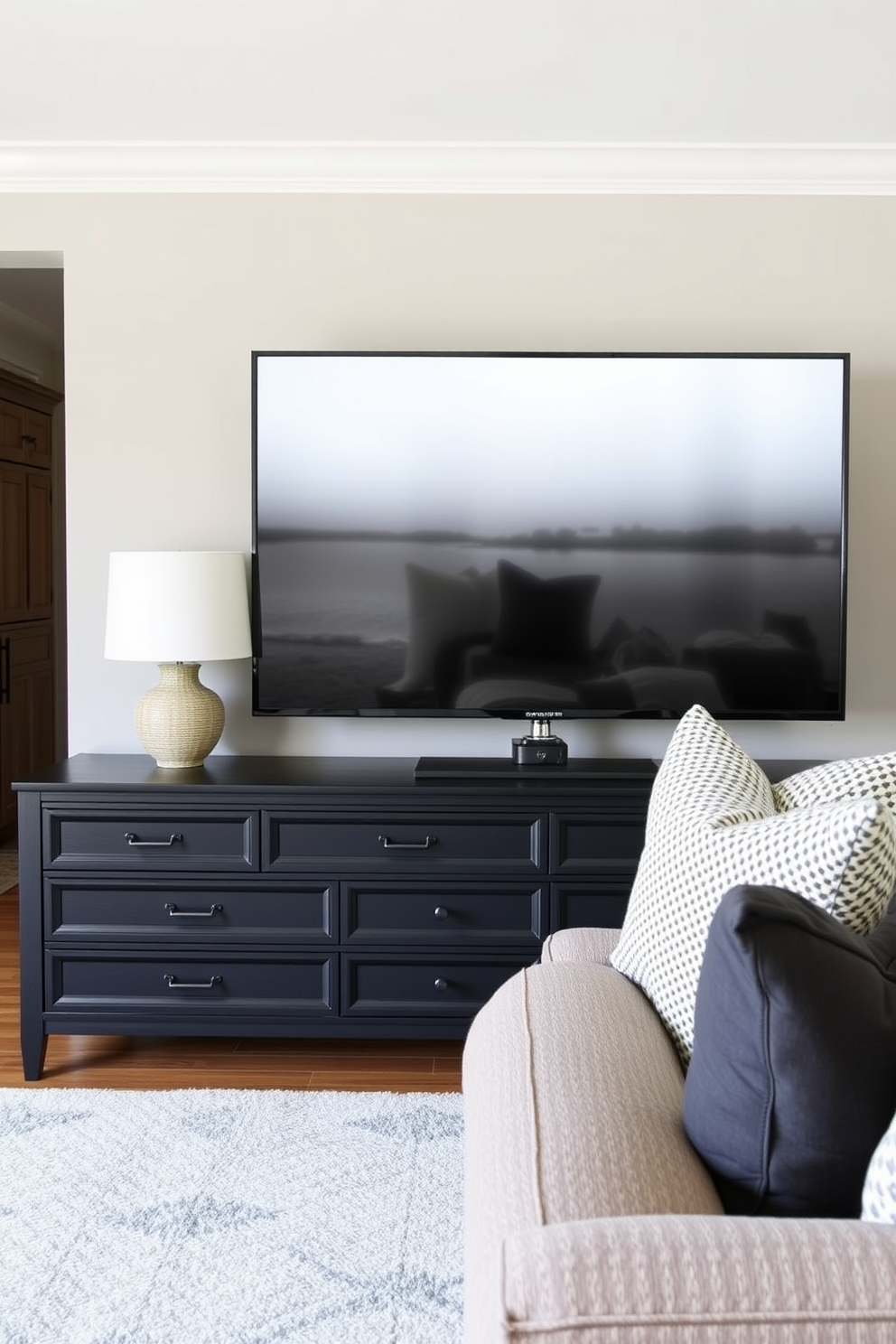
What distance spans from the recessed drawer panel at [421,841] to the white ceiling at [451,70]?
1.83 metres

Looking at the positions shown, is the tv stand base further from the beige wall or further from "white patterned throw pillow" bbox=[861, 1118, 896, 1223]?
"white patterned throw pillow" bbox=[861, 1118, 896, 1223]

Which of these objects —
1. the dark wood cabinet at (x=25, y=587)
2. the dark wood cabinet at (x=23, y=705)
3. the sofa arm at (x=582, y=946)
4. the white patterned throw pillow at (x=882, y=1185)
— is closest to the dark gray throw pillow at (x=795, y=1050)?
the white patterned throw pillow at (x=882, y=1185)

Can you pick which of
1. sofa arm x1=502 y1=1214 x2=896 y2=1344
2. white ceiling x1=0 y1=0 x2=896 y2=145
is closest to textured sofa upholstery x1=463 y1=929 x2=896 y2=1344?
sofa arm x1=502 y1=1214 x2=896 y2=1344

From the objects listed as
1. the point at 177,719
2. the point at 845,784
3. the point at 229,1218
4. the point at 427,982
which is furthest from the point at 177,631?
the point at 845,784

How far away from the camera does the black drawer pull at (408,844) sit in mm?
2900

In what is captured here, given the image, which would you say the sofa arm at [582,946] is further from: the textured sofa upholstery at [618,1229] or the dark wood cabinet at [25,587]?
the dark wood cabinet at [25,587]

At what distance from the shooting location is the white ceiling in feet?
8.31

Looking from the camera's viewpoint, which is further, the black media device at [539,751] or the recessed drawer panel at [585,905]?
the black media device at [539,751]

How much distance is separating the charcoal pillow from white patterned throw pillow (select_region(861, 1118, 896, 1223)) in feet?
7.18

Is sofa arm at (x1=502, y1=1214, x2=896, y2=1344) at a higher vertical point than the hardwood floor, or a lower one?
higher

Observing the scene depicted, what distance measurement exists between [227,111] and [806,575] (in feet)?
6.47

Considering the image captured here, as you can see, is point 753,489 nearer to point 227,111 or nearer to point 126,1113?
A: point 227,111

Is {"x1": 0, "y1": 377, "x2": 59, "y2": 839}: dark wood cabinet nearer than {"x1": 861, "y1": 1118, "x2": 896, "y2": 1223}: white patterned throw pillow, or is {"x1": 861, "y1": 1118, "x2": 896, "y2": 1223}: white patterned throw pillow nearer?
{"x1": 861, "y1": 1118, "x2": 896, "y2": 1223}: white patterned throw pillow

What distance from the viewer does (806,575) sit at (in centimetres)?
311
